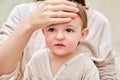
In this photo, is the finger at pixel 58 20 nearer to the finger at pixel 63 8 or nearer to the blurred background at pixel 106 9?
the finger at pixel 63 8

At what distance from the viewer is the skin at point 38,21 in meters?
0.92

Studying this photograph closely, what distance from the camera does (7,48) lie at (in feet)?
3.21

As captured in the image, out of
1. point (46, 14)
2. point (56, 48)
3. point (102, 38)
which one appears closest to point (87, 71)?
point (56, 48)

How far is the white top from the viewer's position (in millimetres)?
996

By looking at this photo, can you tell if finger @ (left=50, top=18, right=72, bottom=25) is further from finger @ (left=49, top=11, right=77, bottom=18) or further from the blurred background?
the blurred background

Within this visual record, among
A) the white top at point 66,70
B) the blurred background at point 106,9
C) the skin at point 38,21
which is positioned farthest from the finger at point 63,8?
the blurred background at point 106,9

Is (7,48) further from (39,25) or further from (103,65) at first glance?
(103,65)

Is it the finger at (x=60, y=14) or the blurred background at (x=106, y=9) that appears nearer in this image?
the finger at (x=60, y=14)

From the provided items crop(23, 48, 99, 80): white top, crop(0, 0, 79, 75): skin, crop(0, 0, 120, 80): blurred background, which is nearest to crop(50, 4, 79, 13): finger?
crop(0, 0, 79, 75): skin

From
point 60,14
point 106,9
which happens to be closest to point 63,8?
point 60,14

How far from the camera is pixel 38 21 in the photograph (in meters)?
0.92

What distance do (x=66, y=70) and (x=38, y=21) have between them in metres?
0.19

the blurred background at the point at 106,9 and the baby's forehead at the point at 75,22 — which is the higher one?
the baby's forehead at the point at 75,22

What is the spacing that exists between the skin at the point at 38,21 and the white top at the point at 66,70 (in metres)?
0.08
